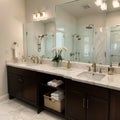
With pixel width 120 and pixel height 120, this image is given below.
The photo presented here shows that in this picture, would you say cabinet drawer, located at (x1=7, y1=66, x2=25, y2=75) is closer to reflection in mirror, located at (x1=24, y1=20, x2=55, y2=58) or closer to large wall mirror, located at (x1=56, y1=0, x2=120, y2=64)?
reflection in mirror, located at (x1=24, y1=20, x2=55, y2=58)

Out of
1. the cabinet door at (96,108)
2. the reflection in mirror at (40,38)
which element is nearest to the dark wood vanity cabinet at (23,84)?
the reflection in mirror at (40,38)

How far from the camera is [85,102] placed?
6.88 feet

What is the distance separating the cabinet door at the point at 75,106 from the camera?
2.14 metres

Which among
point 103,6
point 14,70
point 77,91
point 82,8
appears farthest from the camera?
point 14,70

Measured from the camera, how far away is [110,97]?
6.03ft

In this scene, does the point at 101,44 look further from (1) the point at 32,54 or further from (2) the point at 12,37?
(2) the point at 12,37

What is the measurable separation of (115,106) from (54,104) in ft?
3.90

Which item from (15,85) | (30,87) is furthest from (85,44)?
(15,85)

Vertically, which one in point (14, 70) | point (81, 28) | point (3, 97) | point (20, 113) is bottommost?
point (20, 113)

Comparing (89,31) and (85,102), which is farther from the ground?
(89,31)

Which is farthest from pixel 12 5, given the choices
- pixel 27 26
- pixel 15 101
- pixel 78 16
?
pixel 15 101

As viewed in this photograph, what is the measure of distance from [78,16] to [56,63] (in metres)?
1.10

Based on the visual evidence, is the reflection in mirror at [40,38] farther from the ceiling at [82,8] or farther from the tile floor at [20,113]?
the tile floor at [20,113]

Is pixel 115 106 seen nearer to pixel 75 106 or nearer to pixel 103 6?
pixel 75 106
